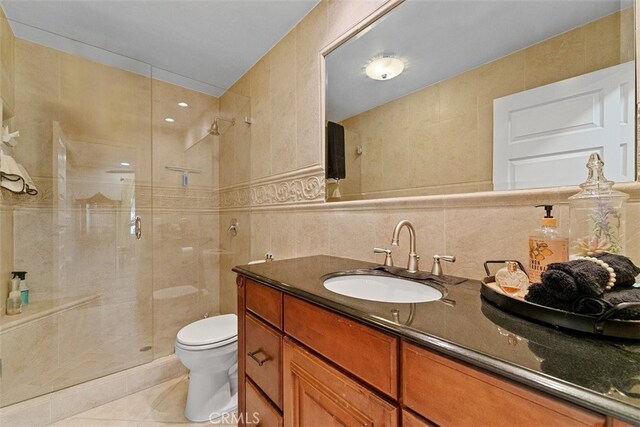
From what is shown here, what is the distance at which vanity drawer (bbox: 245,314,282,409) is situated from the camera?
2.93ft

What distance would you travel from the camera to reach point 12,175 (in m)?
1.57

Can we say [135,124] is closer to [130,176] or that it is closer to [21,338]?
[130,176]

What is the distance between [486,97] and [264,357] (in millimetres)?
1202

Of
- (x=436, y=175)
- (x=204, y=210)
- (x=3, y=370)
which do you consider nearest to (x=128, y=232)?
(x=204, y=210)

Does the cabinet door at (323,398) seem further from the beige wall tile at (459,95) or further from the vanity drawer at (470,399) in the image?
the beige wall tile at (459,95)

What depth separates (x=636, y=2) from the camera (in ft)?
2.17

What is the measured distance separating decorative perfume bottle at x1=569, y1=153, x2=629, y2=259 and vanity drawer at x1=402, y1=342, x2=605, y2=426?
1.30 feet

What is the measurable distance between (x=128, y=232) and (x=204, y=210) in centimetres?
60

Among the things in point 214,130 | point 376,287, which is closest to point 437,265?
point 376,287

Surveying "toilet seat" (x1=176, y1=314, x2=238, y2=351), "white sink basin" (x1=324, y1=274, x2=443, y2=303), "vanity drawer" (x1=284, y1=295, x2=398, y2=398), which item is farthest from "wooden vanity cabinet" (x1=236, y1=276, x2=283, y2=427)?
"toilet seat" (x1=176, y1=314, x2=238, y2=351)

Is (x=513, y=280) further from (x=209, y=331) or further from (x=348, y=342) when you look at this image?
(x=209, y=331)

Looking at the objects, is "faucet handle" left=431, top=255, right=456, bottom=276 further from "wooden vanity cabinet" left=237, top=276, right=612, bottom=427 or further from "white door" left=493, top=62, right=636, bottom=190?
"wooden vanity cabinet" left=237, top=276, right=612, bottom=427

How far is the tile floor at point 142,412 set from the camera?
152 centimetres

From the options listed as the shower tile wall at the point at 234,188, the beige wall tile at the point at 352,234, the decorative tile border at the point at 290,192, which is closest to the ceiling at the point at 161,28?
the shower tile wall at the point at 234,188
